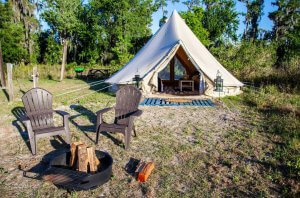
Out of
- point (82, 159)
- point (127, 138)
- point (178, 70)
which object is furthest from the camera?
point (178, 70)

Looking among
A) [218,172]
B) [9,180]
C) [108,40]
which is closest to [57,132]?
[9,180]

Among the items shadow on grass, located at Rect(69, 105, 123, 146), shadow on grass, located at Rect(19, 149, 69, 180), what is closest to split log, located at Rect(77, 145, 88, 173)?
shadow on grass, located at Rect(19, 149, 69, 180)

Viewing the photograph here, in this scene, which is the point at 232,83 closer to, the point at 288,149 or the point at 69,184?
the point at 288,149

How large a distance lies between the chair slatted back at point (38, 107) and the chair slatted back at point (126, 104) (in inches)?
51.9

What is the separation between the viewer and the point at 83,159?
3.73 meters

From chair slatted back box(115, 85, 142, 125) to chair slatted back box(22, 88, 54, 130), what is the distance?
1.32m

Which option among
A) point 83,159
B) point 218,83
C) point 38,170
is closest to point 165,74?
point 218,83

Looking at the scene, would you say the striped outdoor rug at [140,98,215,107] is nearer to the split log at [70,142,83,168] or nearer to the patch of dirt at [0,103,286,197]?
the patch of dirt at [0,103,286,197]

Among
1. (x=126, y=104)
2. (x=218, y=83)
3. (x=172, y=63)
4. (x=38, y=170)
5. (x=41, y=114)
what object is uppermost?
(x=172, y=63)

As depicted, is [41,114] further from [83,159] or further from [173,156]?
[173,156]

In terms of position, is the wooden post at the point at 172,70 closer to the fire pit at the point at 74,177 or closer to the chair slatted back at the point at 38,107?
the chair slatted back at the point at 38,107

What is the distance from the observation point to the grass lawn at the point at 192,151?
12.1ft

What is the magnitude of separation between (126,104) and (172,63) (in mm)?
7746

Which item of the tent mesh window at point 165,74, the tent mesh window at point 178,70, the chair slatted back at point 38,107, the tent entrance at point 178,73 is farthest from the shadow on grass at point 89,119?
the tent mesh window at point 178,70
